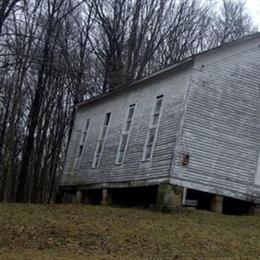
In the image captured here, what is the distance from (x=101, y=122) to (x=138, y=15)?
15.4m

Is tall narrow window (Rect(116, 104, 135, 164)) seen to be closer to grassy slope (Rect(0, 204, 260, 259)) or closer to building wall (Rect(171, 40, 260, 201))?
building wall (Rect(171, 40, 260, 201))

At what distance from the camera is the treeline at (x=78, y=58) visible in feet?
109

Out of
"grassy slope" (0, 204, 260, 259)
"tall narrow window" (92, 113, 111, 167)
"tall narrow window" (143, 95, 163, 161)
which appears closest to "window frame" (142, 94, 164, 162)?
"tall narrow window" (143, 95, 163, 161)

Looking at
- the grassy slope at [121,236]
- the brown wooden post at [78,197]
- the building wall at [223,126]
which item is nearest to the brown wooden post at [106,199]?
the brown wooden post at [78,197]

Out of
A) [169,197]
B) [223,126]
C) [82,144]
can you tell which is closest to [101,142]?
[82,144]

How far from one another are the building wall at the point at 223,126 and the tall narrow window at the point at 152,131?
5.96 ft

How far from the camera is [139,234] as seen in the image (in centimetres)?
1423

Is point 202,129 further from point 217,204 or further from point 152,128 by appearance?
point 217,204

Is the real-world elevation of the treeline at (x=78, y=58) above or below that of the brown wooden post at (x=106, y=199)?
above

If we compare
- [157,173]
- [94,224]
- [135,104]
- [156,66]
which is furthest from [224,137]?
[156,66]

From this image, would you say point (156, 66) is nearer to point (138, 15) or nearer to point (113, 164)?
point (138, 15)

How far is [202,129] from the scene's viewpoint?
19.9m

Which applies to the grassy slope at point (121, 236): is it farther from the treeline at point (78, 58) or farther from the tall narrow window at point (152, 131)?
the treeline at point (78, 58)

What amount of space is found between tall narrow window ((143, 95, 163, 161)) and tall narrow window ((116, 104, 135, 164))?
1.64 metres
